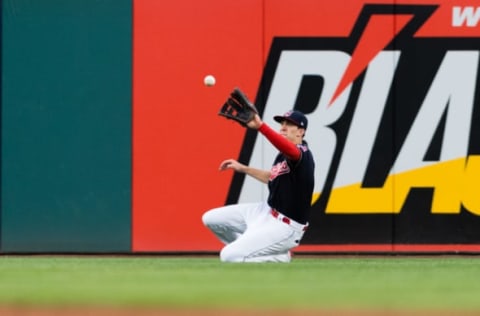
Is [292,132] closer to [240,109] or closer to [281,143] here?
[240,109]

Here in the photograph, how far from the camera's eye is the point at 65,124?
43.1 feet

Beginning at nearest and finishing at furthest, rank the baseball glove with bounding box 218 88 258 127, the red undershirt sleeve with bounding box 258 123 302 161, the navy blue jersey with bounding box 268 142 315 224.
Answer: the red undershirt sleeve with bounding box 258 123 302 161 < the baseball glove with bounding box 218 88 258 127 < the navy blue jersey with bounding box 268 142 315 224

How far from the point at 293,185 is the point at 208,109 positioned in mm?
2871

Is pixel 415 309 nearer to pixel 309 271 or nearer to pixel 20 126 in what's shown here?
pixel 309 271

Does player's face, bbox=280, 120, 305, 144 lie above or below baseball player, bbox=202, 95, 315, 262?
above

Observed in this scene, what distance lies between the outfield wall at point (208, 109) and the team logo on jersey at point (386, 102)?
0.05 ft

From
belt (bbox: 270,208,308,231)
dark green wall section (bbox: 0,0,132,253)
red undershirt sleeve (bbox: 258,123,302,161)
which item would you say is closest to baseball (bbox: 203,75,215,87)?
dark green wall section (bbox: 0,0,132,253)

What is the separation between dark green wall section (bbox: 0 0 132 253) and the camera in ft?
43.0

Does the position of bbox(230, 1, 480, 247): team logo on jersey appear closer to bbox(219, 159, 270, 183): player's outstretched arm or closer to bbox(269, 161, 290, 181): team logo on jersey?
bbox(219, 159, 270, 183): player's outstretched arm

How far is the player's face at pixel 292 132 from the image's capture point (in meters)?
10.7

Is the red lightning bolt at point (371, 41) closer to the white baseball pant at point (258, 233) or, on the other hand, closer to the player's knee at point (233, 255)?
the white baseball pant at point (258, 233)

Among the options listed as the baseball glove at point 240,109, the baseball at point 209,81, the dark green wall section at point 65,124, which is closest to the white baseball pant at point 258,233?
the baseball glove at point 240,109

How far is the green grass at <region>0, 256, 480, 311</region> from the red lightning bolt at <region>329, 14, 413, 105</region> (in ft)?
10.7

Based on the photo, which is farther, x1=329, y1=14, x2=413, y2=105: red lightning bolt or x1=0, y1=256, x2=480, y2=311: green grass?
x1=329, y1=14, x2=413, y2=105: red lightning bolt
